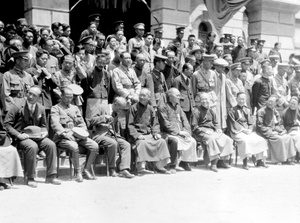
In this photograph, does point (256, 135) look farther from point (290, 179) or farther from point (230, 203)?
point (230, 203)

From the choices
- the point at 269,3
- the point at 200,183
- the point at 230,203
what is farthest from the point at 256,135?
the point at 269,3

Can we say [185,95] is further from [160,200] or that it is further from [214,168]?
[160,200]

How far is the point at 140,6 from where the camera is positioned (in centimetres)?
1525

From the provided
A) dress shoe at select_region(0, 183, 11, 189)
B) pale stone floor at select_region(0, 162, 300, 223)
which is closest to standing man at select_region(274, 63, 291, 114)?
pale stone floor at select_region(0, 162, 300, 223)

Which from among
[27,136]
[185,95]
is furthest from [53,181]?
[185,95]

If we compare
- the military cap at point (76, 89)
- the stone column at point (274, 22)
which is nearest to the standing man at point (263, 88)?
the military cap at point (76, 89)

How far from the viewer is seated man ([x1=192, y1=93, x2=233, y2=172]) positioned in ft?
28.4

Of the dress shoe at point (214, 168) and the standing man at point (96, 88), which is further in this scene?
the dress shoe at point (214, 168)

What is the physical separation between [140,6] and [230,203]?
10.6m

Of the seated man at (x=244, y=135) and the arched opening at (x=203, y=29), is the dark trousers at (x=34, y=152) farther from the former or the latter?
the arched opening at (x=203, y=29)

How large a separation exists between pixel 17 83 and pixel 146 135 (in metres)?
2.40

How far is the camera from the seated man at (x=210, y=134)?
8648 mm

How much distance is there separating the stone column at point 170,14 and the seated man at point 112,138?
6.31 metres

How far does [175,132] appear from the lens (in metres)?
8.47
